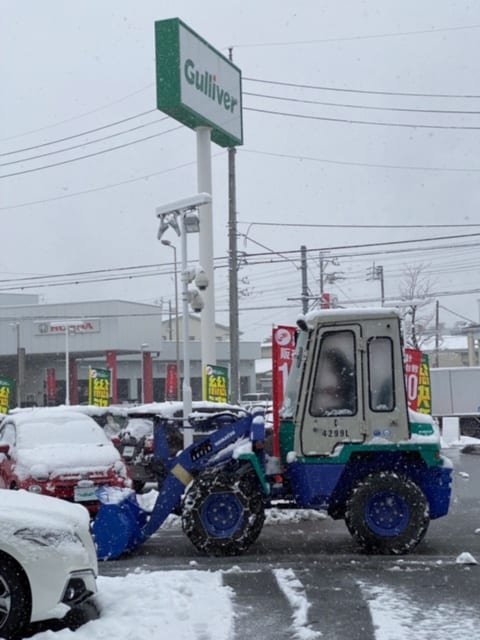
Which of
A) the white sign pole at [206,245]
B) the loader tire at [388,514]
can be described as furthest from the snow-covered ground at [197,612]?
the white sign pole at [206,245]

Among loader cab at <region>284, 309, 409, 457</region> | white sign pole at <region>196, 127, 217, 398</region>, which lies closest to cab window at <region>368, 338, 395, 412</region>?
loader cab at <region>284, 309, 409, 457</region>

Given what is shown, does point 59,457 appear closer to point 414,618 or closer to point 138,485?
point 138,485

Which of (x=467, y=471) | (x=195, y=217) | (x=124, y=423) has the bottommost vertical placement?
(x=467, y=471)

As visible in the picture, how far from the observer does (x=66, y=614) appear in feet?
21.9

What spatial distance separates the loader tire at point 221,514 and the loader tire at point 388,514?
3.36 ft

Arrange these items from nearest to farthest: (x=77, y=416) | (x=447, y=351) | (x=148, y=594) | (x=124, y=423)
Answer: (x=148, y=594) < (x=77, y=416) < (x=124, y=423) < (x=447, y=351)

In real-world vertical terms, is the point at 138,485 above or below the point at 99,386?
below

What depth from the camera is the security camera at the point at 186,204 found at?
45.0 ft

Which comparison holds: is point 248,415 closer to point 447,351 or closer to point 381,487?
point 381,487

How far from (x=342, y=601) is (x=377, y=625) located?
2.59ft

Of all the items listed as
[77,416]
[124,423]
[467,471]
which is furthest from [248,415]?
[467,471]

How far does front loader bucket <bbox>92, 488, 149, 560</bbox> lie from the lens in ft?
30.1

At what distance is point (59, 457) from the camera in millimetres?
11555

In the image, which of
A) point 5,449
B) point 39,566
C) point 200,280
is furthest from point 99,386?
point 39,566
